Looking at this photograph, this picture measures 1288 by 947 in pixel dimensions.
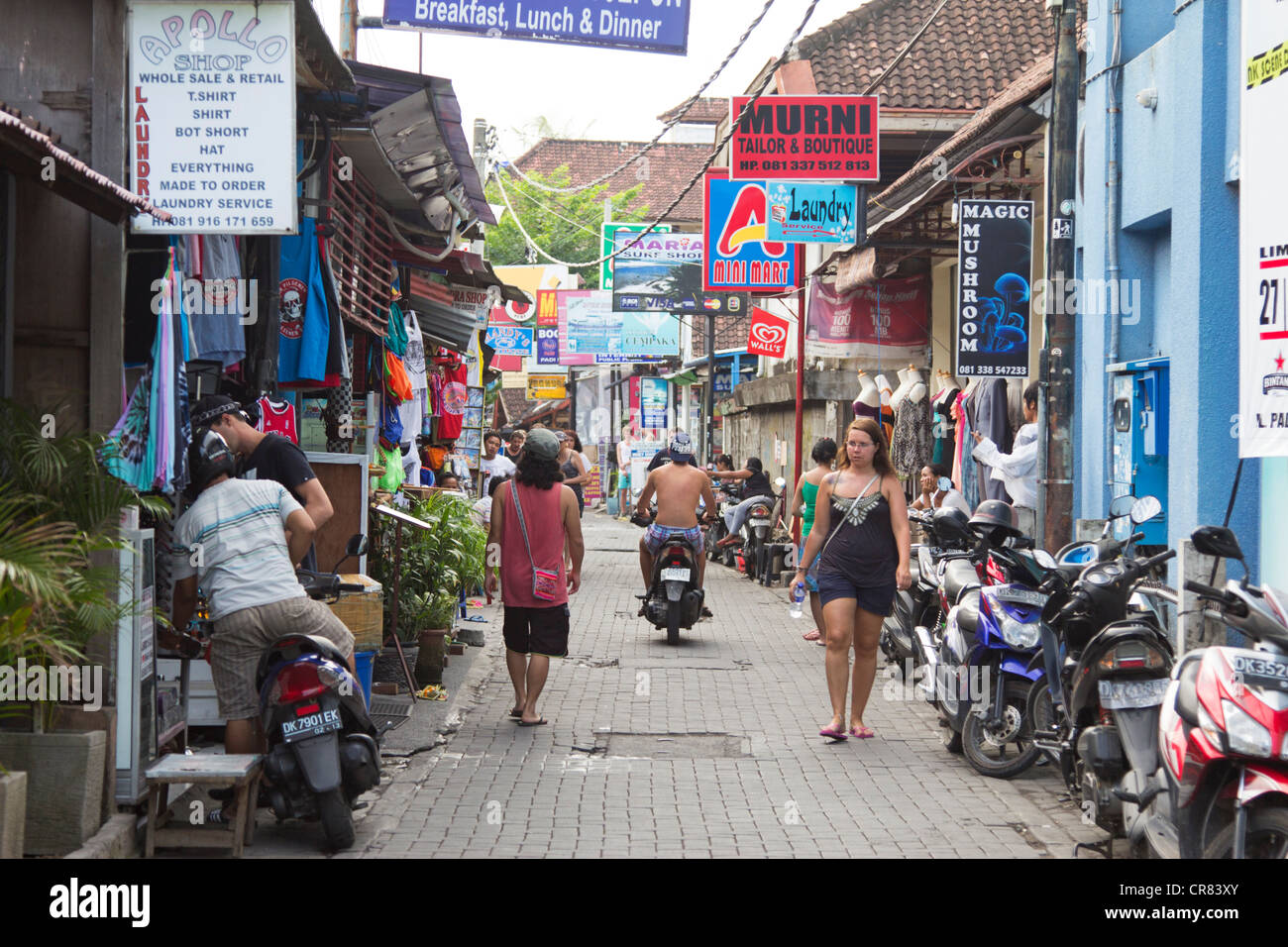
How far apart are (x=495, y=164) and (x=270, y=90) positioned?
60.0 ft

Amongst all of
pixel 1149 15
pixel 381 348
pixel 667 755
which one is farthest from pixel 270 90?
pixel 1149 15

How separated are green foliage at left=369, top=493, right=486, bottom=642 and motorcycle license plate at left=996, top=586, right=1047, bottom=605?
4.28 m

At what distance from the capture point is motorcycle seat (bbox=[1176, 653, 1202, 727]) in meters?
4.90

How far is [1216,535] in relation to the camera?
16.7 feet

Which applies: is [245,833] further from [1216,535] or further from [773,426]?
[773,426]

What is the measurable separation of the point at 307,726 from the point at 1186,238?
6.53 metres

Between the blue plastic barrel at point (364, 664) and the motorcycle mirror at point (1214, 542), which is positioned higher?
the motorcycle mirror at point (1214, 542)

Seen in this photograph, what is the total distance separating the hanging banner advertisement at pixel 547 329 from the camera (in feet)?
115

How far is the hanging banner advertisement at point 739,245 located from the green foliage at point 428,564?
1052cm

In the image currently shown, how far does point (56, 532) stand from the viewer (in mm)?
5465

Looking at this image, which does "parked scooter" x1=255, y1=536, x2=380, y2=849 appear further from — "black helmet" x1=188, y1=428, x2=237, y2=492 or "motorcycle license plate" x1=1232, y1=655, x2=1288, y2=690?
"motorcycle license plate" x1=1232, y1=655, x2=1288, y2=690

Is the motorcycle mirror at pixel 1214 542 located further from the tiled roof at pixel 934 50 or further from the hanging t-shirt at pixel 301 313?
the tiled roof at pixel 934 50

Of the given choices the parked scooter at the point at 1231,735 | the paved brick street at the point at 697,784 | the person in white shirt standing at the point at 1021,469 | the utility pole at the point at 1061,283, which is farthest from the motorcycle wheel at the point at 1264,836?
the person in white shirt standing at the point at 1021,469

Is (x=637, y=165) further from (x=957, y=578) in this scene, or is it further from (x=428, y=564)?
(x=957, y=578)
